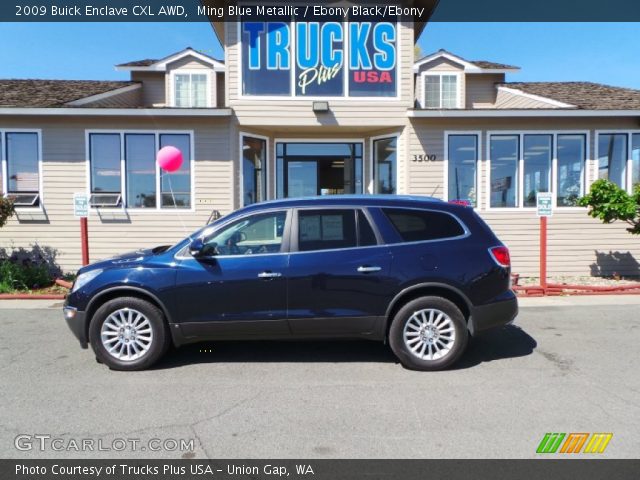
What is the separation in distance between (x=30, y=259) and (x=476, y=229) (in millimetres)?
9945

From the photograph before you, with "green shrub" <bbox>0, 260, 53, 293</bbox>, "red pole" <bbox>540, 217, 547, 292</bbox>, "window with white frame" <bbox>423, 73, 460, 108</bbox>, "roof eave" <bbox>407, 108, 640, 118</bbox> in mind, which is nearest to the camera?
"red pole" <bbox>540, 217, 547, 292</bbox>

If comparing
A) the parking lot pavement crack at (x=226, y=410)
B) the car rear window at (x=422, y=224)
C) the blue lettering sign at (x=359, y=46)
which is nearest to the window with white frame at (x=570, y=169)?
the blue lettering sign at (x=359, y=46)

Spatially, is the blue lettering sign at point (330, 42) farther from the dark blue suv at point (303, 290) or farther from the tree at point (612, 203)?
the dark blue suv at point (303, 290)

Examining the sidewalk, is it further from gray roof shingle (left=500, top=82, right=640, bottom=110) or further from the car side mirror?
the car side mirror

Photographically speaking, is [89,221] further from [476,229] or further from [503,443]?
[503,443]

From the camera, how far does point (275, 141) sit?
11.4m

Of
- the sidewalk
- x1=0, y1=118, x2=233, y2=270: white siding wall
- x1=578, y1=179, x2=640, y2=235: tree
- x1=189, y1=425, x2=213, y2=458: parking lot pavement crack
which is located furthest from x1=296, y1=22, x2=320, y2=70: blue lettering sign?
x1=189, y1=425, x2=213, y2=458: parking lot pavement crack

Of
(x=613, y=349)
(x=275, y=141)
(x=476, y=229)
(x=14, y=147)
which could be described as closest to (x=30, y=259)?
(x=14, y=147)

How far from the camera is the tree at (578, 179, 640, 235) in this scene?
9.16m

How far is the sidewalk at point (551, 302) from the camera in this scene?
7848mm

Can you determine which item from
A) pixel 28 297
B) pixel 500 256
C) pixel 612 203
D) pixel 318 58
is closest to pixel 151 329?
pixel 500 256

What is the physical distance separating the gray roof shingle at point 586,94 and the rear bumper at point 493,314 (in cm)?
766

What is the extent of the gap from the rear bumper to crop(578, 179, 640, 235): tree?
6.15 metres

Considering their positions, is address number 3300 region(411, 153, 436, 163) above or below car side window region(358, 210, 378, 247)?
above
